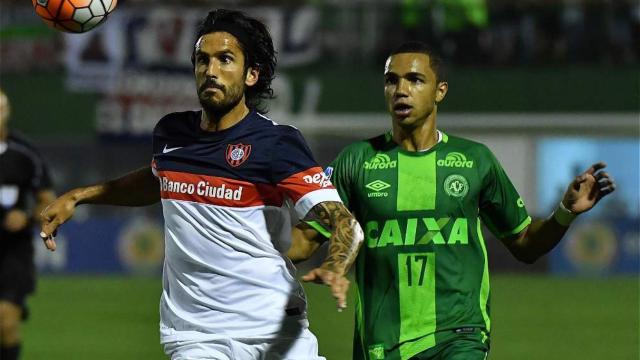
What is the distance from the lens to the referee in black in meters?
9.94

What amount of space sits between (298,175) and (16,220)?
15.7 ft

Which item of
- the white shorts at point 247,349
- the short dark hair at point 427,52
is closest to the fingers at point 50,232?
the white shorts at point 247,349

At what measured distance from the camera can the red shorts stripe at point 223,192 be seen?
5.22 meters

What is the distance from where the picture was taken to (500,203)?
6.29m

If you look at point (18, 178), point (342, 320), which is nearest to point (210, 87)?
point (18, 178)

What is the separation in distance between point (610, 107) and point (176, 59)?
348 inches

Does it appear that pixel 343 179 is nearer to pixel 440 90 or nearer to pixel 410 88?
pixel 410 88

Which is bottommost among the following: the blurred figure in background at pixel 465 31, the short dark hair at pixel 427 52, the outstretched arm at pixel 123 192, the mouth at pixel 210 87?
the outstretched arm at pixel 123 192

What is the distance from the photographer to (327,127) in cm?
2822

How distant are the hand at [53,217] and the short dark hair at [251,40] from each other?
781 mm

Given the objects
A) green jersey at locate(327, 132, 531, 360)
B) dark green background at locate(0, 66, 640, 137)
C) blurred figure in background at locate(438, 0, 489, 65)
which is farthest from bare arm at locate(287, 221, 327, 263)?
blurred figure in background at locate(438, 0, 489, 65)

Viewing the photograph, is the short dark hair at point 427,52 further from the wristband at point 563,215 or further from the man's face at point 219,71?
the man's face at point 219,71

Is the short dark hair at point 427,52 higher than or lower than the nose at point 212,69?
higher

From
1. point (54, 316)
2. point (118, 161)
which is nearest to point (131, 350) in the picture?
point (54, 316)
